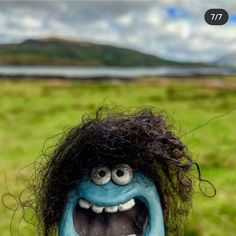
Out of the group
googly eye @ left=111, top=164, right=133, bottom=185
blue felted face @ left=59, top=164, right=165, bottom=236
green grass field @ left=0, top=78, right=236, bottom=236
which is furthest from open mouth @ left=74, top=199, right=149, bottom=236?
green grass field @ left=0, top=78, right=236, bottom=236

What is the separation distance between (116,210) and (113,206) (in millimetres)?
39

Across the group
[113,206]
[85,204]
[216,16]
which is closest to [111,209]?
[113,206]

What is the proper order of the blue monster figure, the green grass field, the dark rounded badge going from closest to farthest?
1. the blue monster figure
2. the dark rounded badge
3. the green grass field

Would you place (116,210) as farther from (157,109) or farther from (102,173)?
(157,109)

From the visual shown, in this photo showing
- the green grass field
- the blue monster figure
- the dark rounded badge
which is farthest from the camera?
the green grass field

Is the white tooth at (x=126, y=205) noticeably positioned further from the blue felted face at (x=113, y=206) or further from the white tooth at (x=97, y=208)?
the white tooth at (x=97, y=208)

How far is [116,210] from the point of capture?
3.21 m

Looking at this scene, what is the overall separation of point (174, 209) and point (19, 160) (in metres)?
7.43

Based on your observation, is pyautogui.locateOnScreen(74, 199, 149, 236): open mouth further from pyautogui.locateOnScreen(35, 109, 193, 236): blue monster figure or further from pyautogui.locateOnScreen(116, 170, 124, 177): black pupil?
pyautogui.locateOnScreen(116, 170, 124, 177): black pupil

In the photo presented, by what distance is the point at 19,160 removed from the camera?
10.7m

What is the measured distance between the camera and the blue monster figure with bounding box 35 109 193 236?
3176mm

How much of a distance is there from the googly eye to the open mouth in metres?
0.12

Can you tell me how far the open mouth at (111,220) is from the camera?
3232 millimetres

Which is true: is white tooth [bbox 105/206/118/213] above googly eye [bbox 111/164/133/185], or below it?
below
